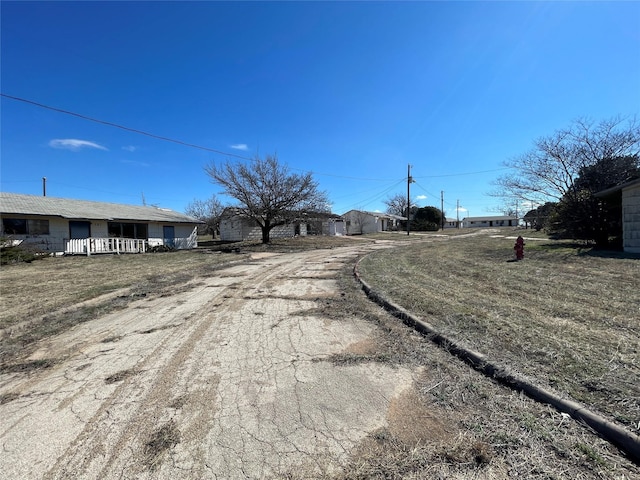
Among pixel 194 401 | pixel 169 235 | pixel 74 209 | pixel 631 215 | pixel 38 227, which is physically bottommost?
pixel 194 401

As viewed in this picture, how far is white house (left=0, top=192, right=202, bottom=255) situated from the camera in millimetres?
17250

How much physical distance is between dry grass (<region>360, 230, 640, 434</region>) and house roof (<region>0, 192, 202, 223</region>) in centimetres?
1956

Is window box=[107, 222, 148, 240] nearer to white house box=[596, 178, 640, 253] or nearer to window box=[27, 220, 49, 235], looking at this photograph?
window box=[27, 220, 49, 235]

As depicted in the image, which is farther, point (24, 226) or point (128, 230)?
point (128, 230)

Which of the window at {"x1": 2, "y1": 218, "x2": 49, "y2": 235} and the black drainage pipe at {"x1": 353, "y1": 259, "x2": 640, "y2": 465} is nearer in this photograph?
the black drainage pipe at {"x1": 353, "y1": 259, "x2": 640, "y2": 465}

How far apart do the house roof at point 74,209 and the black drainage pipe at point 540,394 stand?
21968 millimetres

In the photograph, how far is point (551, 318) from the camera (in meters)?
4.50

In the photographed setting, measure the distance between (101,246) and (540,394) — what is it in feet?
74.4

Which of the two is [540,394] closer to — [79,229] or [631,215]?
[631,215]

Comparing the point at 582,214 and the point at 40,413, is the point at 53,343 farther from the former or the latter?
the point at 582,214

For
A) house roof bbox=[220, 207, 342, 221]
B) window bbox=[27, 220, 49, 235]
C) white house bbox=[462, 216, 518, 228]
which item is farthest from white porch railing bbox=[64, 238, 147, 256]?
white house bbox=[462, 216, 518, 228]

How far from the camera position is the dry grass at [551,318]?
9.00 feet

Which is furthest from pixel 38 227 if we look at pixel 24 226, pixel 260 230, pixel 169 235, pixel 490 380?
pixel 490 380

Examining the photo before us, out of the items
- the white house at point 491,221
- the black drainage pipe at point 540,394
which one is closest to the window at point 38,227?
the black drainage pipe at point 540,394
